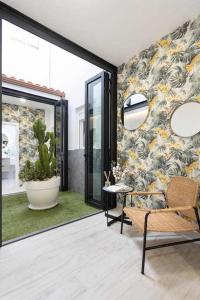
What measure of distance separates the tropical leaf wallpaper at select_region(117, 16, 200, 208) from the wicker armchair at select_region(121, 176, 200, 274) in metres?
0.24

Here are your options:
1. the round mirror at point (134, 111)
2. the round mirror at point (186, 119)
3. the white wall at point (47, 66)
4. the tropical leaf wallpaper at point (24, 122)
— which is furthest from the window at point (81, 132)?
the round mirror at point (186, 119)

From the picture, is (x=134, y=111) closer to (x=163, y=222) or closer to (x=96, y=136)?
(x=96, y=136)

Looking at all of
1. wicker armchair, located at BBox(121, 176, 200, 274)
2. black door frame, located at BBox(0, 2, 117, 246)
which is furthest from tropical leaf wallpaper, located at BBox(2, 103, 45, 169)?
wicker armchair, located at BBox(121, 176, 200, 274)

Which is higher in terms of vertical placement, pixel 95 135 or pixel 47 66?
pixel 47 66

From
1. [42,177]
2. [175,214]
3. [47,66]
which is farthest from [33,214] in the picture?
[47,66]

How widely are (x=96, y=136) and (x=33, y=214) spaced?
1.71 m

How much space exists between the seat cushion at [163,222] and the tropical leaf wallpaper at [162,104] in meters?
0.55

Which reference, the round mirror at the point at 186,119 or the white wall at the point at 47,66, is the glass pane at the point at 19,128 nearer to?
the white wall at the point at 47,66

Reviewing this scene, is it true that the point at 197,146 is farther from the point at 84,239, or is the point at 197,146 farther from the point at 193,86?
the point at 84,239

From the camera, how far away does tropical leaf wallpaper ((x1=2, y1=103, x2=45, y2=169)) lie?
5023 mm

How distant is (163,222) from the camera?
165cm

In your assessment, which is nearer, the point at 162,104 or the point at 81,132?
the point at 162,104

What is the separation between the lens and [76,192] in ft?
13.4

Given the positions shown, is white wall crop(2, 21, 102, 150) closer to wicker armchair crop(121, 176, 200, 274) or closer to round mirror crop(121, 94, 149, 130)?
round mirror crop(121, 94, 149, 130)
